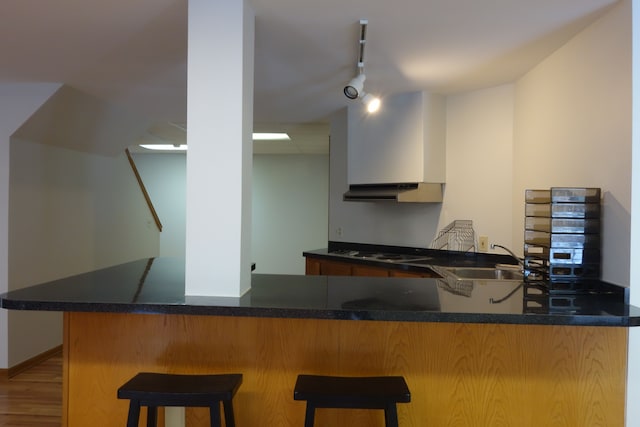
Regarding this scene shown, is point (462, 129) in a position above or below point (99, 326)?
above

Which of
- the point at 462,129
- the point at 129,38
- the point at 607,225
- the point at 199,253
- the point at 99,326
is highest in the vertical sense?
the point at 129,38

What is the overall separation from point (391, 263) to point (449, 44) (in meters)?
1.62

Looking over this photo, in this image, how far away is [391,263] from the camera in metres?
3.24

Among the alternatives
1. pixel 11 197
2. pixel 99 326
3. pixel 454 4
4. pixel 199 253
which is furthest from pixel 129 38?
pixel 11 197

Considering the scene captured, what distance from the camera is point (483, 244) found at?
3.29 metres

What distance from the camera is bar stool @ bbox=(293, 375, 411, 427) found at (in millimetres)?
1435

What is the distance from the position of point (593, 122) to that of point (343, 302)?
5.05 feet

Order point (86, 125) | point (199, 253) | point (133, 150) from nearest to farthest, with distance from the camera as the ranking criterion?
point (199, 253), point (86, 125), point (133, 150)

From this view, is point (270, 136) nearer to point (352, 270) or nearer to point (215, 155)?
point (352, 270)

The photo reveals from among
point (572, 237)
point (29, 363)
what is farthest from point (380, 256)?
point (29, 363)

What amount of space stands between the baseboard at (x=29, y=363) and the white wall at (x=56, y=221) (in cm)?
4

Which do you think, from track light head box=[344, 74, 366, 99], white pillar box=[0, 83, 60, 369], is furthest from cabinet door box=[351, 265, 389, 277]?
white pillar box=[0, 83, 60, 369]

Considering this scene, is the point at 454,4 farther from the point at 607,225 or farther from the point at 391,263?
the point at 391,263

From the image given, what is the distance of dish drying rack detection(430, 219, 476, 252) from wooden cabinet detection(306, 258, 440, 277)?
0.59 m
